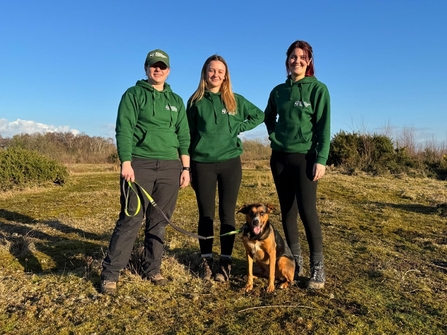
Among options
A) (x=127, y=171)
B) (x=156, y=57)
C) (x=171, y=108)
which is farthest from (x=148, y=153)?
(x=156, y=57)

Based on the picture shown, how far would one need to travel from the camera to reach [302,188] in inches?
142

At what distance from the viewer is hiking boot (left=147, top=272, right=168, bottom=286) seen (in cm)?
365

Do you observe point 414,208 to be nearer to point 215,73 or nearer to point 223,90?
point 223,90

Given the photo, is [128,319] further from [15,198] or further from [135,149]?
[15,198]

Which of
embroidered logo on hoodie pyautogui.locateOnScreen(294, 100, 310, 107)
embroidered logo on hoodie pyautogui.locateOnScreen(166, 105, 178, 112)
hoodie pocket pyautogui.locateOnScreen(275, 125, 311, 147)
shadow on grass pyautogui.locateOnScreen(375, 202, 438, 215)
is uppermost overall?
embroidered logo on hoodie pyautogui.locateOnScreen(294, 100, 310, 107)

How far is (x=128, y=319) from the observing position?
9.64 ft

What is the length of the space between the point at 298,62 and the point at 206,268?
2386 mm

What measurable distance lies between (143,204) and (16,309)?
4.55 feet

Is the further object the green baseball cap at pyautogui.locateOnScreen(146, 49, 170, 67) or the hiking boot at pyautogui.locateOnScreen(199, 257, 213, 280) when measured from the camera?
the hiking boot at pyautogui.locateOnScreen(199, 257, 213, 280)

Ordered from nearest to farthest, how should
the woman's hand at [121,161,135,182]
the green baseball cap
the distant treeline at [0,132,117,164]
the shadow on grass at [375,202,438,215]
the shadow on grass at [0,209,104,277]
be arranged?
the woman's hand at [121,161,135,182] < the green baseball cap < the shadow on grass at [0,209,104,277] < the shadow on grass at [375,202,438,215] < the distant treeline at [0,132,117,164]

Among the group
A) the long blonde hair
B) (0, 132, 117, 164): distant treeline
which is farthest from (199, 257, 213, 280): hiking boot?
(0, 132, 117, 164): distant treeline

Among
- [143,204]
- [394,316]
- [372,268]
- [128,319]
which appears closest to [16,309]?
[128,319]

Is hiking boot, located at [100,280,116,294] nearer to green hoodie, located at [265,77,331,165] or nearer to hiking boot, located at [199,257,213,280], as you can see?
hiking boot, located at [199,257,213,280]

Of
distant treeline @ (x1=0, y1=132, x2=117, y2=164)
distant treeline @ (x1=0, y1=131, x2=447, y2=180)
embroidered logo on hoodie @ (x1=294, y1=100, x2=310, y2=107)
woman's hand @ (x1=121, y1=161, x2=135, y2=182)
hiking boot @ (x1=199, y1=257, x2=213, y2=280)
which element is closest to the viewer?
woman's hand @ (x1=121, y1=161, x2=135, y2=182)
